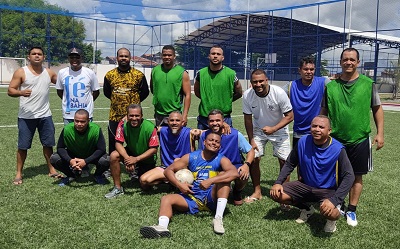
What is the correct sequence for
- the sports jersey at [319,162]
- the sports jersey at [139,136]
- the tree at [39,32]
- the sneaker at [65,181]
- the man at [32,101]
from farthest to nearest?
Answer: the tree at [39,32], the sneaker at [65,181], the man at [32,101], the sports jersey at [139,136], the sports jersey at [319,162]

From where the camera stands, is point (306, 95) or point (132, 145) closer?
point (306, 95)

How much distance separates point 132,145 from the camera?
554 cm

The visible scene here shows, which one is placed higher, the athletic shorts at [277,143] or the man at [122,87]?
the man at [122,87]

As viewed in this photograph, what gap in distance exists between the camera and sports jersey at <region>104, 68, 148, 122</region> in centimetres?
583

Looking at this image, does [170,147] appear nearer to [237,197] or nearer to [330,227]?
[237,197]

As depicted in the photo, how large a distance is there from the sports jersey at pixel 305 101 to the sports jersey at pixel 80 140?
300 centimetres

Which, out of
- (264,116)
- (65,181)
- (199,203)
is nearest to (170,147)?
(199,203)

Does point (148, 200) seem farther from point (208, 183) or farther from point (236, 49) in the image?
point (236, 49)

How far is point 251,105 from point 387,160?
4.45 m

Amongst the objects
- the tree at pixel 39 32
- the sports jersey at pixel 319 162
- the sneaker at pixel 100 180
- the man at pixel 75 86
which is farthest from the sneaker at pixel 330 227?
the tree at pixel 39 32

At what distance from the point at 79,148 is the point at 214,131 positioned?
7.59 feet

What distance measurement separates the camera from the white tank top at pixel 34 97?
5.65 m

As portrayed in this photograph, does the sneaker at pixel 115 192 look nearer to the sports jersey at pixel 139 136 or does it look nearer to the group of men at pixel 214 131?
the group of men at pixel 214 131

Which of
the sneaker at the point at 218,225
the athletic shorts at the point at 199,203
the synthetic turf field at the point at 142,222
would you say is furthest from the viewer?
the athletic shorts at the point at 199,203
